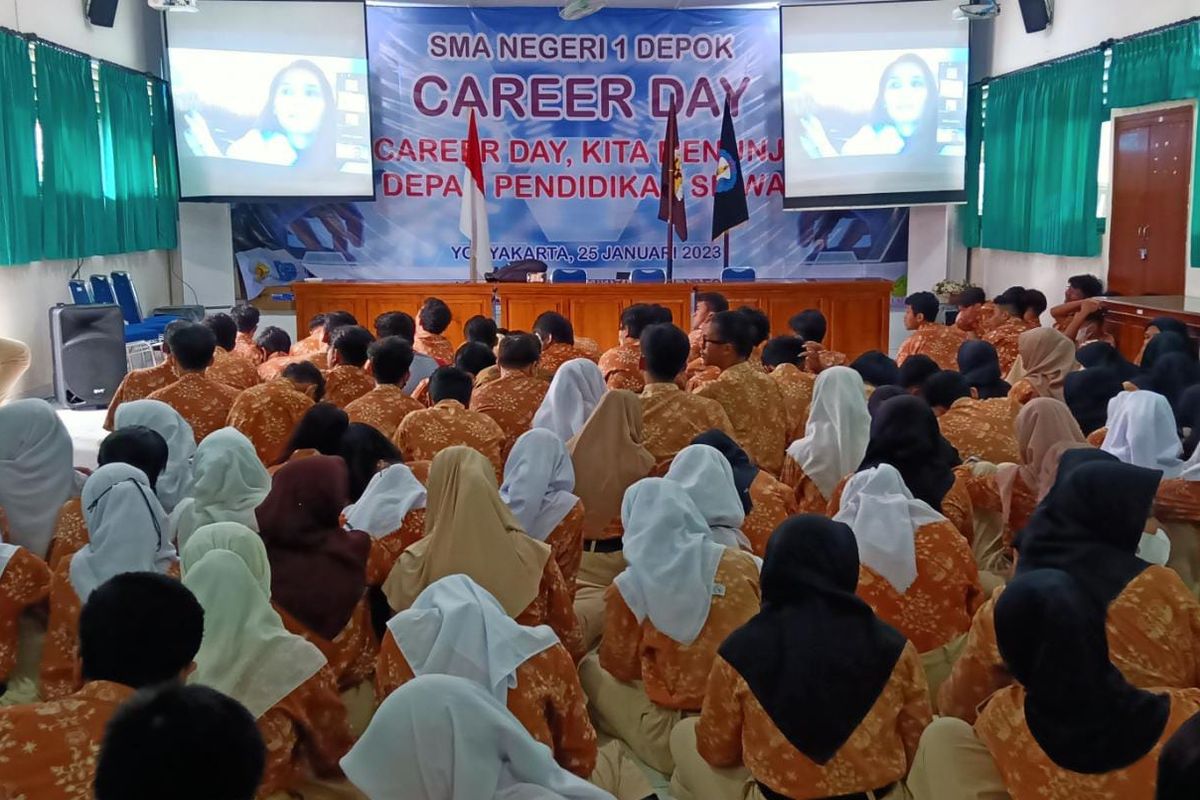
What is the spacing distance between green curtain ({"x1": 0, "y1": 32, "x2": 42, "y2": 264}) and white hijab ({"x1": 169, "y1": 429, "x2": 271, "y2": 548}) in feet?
18.5

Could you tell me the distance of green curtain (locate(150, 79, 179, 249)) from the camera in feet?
33.4

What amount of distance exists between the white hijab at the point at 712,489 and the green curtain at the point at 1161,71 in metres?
6.09

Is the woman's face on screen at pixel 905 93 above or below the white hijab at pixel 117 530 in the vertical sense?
above

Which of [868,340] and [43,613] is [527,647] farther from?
[868,340]

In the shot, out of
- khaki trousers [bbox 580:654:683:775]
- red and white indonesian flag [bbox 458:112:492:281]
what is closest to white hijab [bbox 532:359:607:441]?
khaki trousers [bbox 580:654:683:775]

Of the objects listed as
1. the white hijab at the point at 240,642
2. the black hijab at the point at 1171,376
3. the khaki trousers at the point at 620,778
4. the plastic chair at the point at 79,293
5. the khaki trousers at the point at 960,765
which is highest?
the plastic chair at the point at 79,293

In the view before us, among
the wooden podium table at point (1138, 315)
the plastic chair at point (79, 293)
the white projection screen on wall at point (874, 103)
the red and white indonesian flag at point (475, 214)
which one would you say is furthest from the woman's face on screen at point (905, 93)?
the plastic chair at point (79, 293)

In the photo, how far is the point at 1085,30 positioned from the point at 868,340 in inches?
118

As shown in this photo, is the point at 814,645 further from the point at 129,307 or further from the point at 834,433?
the point at 129,307

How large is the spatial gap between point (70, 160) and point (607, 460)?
6.70 m

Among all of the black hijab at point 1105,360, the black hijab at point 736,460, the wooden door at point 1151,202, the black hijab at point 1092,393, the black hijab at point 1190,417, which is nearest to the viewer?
the black hijab at point 736,460

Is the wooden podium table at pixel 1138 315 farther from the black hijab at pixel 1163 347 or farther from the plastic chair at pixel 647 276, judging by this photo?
the plastic chair at pixel 647 276

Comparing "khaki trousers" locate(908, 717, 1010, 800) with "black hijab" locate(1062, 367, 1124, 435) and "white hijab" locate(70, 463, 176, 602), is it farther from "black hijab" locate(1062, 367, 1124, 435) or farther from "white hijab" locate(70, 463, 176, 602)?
"black hijab" locate(1062, 367, 1124, 435)

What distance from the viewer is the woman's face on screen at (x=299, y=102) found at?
10320 mm
